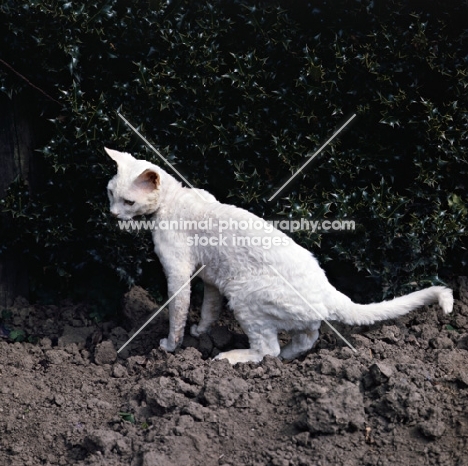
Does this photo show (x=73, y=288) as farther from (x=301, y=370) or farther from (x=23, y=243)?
(x=301, y=370)

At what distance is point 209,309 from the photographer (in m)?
5.93

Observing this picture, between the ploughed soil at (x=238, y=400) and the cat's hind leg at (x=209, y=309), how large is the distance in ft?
0.31

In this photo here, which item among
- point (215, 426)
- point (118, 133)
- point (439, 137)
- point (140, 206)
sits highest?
point (439, 137)

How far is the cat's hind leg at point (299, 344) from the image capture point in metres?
5.59

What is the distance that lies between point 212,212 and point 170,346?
116cm

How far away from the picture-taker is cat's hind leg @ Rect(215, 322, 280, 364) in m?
5.43

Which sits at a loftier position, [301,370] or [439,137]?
[439,137]

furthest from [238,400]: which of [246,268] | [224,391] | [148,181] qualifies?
[148,181]

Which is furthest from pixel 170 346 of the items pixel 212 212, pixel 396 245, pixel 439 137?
pixel 439 137

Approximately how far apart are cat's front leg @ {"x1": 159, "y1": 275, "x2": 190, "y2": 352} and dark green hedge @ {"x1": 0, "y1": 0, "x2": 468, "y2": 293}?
2.59 ft

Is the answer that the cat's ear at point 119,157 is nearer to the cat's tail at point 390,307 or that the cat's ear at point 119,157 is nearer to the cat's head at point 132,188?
the cat's head at point 132,188

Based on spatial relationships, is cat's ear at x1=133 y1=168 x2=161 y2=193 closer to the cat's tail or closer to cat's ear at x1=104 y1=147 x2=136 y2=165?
cat's ear at x1=104 y1=147 x2=136 y2=165

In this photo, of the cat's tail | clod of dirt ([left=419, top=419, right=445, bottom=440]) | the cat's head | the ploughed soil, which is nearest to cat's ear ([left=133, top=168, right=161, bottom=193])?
the cat's head

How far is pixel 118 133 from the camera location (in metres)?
5.98
